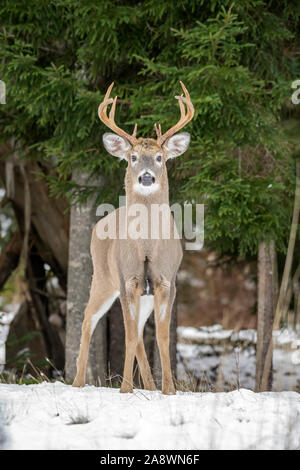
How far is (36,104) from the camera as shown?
7.12 meters

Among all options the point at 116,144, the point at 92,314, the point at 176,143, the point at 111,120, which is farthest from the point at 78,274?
the point at 176,143

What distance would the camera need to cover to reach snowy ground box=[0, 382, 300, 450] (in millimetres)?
3303

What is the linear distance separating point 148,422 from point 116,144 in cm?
214

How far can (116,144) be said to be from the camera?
4.89 m

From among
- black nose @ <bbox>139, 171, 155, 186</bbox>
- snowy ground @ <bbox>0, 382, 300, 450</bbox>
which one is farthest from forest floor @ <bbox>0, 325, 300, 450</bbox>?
black nose @ <bbox>139, 171, 155, 186</bbox>

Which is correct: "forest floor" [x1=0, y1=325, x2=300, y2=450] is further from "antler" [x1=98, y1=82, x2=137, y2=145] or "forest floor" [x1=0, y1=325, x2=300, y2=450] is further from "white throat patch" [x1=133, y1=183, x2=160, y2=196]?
"antler" [x1=98, y1=82, x2=137, y2=145]

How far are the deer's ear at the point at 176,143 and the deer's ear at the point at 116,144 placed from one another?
0.29 metres

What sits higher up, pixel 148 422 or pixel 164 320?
pixel 164 320

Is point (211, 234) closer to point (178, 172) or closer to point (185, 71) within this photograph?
point (178, 172)

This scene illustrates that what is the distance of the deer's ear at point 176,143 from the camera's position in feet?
15.9

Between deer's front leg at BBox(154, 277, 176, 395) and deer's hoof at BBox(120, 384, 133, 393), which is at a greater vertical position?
deer's front leg at BBox(154, 277, 176, 395)

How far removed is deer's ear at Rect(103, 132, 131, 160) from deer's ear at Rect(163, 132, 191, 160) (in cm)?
29

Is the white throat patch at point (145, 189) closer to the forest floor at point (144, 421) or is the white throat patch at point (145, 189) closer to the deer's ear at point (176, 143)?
the deer's ear at point (176, 143)

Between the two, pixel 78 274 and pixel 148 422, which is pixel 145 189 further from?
pixel 78 274
